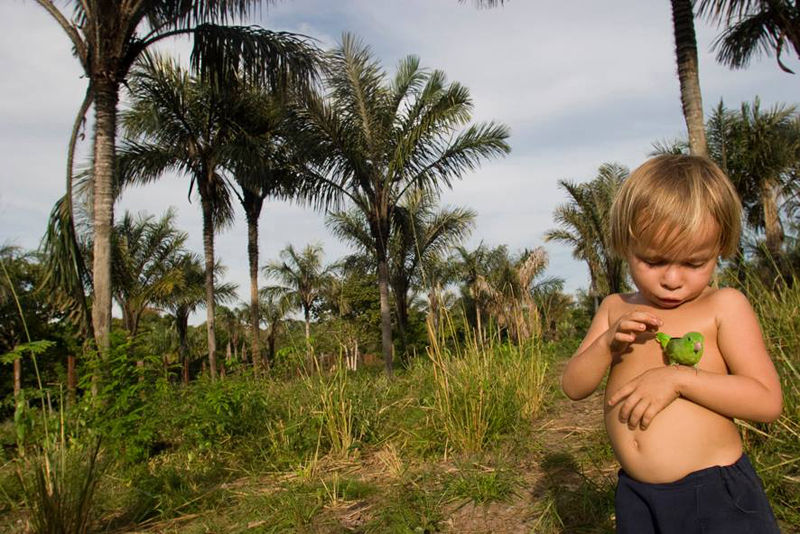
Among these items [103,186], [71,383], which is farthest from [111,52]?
[71,383]

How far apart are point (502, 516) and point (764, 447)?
1258mm

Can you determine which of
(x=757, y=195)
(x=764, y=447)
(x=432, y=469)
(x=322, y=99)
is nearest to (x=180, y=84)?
A: (x=322, y=99)

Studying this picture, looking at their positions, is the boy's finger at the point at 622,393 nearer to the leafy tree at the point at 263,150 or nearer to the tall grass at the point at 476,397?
the tall grass at the point at 476,397

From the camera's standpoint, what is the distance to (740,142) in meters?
14.7

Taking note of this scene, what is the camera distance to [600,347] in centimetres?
133

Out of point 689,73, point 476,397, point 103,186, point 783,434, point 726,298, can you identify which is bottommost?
point 783,434

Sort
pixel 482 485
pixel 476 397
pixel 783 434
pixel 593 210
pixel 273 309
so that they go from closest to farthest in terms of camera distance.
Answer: pixel 783 434
pixel 482 485
pixel 476 397
pixel 593 210
pixel 273 309

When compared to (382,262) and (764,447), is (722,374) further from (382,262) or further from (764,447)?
(382,262)

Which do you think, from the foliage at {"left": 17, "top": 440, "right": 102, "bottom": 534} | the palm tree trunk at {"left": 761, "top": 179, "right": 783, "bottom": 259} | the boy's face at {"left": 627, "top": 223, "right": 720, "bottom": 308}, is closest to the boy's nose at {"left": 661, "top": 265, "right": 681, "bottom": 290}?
the boy's face at {"left": 627, "top": 223, "right": 720, "bottom": 308}

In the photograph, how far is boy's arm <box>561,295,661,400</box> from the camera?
1183 mm

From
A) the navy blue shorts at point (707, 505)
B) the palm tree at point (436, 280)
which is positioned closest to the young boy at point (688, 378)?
the navy blue shorts at point (707, 505)

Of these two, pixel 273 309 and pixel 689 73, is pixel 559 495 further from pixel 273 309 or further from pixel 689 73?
pixel 273 309

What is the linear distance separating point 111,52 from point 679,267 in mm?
6356

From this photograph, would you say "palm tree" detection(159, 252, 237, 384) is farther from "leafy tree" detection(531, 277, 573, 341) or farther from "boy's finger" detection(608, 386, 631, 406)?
"boy's finger" detection(608, 386, 631, 406)
